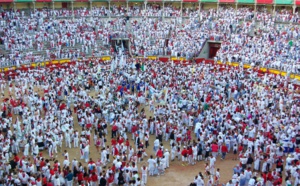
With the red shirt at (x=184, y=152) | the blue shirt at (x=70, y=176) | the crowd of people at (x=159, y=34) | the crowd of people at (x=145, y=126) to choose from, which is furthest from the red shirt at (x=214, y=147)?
the crowd of people at (x=159, y=34)

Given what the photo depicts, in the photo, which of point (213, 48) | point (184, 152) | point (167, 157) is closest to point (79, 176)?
point (167, 157)

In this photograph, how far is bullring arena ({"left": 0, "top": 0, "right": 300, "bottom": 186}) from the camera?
59.9 feet

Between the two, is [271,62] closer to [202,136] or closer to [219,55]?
[219,55]

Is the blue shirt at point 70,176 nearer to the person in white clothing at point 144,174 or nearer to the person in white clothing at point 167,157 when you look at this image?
the person in white clothing at point 144,174

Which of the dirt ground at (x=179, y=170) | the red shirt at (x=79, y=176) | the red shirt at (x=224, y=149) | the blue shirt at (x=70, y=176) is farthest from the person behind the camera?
the red shirt at (x=224, y=149)

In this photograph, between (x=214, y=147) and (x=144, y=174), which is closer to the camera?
(x=144, y=174)

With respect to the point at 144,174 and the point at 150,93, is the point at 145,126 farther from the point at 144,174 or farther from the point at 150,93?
the point at 150,93

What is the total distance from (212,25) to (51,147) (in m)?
31.4

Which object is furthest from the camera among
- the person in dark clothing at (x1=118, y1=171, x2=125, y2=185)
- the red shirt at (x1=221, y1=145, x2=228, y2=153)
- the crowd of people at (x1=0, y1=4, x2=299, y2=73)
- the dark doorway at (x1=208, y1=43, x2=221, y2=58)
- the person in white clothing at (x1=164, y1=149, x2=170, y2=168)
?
the dark doorway at (x1=208, y1=43, x2=221, y2=58)

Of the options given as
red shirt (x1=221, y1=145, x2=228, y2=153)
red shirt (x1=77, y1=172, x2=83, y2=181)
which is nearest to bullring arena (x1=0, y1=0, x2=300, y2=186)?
red shirt (x1=77, y1=172, x2=83, y2=181)

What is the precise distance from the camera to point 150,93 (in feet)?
92.9

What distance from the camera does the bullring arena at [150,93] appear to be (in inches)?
719

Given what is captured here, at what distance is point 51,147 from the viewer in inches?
782

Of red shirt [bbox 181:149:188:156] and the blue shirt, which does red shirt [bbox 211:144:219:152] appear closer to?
red shirt [bbox 181:149:188:156]
